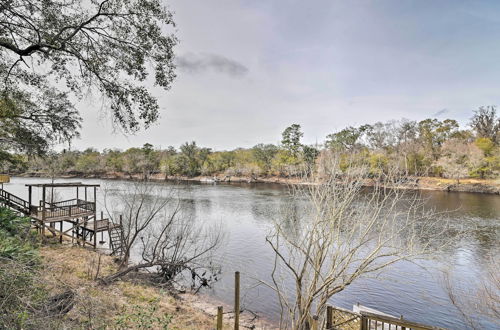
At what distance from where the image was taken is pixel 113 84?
746 cm

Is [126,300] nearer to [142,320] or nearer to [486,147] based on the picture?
[142,320]

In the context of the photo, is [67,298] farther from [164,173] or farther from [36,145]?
[164,173]

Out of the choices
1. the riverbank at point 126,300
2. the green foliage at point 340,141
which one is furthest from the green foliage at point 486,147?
the riverbank at point 126,300

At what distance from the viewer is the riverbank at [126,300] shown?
22.8 ft

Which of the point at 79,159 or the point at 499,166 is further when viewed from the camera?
the point at 79,159

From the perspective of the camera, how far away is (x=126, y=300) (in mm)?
9398

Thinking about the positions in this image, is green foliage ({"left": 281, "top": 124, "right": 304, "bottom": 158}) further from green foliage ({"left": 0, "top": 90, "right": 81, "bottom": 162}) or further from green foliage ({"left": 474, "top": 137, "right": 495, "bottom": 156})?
green foliage ({"left": 0, "top": 90, "right": 81, "bottom": 162})

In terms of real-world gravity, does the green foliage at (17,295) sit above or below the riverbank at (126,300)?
above

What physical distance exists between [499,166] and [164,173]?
6726 cm

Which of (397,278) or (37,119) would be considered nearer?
(37,119)

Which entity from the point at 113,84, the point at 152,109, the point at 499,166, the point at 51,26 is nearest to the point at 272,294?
the point at 152,109

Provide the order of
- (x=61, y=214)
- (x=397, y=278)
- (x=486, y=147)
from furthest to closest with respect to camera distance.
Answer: (x=486, y=147) → (x=61, y=214) → (x=397, y=278)

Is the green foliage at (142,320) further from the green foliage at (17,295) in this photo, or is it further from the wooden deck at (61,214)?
the wooden deck at (61,214)

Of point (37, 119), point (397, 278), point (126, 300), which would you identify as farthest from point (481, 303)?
point (37, 119)
